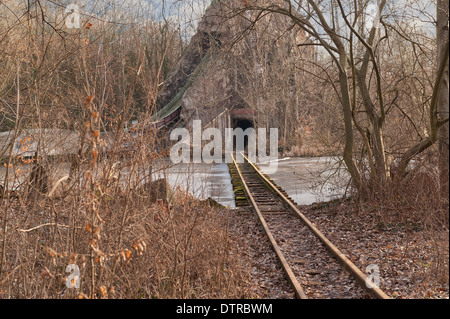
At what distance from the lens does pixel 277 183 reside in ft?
53.0

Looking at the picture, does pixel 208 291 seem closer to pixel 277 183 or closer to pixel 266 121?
pixel 277 183

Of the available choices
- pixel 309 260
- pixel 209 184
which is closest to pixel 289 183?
pixel 209 184

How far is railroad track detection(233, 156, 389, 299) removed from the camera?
540 centimetres

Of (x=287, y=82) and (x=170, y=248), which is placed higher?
(x=287, y=82)

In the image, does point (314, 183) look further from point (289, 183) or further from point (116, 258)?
point (116, 258)

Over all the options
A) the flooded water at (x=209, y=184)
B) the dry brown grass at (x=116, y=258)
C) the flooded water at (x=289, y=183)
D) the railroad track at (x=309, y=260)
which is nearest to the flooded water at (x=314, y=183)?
the flooded water at (x=289, y=183)

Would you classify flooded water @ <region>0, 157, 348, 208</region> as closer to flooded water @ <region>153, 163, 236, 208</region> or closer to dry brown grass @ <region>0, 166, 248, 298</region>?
flooded water @ <region>153, 163, 236, 208</region>

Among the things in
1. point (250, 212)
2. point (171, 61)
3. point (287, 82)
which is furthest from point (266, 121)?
point (250, 212)

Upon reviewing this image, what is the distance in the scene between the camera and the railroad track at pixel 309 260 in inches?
213

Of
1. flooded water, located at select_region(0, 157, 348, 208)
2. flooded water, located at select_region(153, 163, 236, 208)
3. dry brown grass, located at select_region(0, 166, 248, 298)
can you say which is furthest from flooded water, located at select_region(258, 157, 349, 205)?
dry brown grass, located at select_region(0, 166, 248, 298)

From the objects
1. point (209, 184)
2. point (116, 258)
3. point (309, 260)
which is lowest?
point (309, 260)

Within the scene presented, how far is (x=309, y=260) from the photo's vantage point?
6867 mm

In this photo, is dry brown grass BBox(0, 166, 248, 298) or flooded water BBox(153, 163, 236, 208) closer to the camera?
dry brown grass BBox(0, 166, 248, 298)
